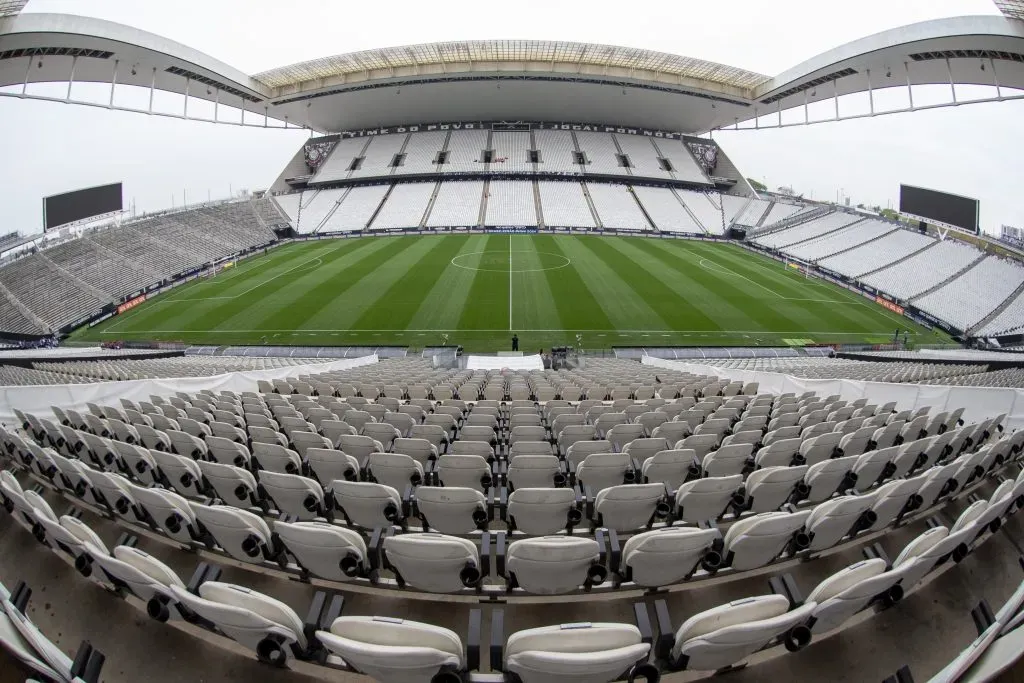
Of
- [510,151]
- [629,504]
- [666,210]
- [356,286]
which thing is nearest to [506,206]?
[510,151]

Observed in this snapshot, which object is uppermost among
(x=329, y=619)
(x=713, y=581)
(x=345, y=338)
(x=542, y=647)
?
(x=542, y=647)

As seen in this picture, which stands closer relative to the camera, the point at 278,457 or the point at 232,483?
the point at 232,483

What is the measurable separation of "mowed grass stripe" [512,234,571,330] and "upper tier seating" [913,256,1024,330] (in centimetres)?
2510

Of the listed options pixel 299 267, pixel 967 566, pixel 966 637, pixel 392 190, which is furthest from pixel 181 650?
pixel 392 190

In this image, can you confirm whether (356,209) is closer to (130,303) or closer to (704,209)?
(130,303)

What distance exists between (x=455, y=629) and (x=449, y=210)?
55.3m

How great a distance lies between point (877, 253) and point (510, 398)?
4373cm

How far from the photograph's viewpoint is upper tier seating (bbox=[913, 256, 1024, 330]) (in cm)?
3002

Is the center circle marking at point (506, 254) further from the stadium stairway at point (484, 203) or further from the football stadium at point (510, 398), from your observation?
the stadium stairway at point (484, 203)

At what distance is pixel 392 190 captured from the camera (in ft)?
197

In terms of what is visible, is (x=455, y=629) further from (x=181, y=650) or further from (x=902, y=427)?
(x=902, y=427)

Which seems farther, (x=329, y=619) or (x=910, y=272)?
(x=910, y=272)

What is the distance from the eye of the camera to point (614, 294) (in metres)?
31.1

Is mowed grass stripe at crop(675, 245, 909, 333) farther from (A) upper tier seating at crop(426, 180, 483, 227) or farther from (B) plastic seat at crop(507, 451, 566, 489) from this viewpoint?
(B) plastic seat at crop(507, 451, 566, 489)
